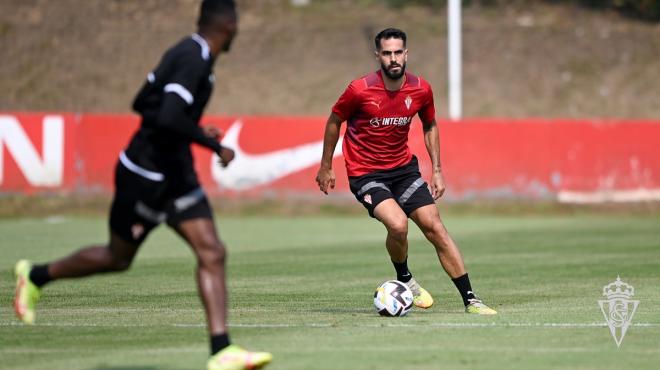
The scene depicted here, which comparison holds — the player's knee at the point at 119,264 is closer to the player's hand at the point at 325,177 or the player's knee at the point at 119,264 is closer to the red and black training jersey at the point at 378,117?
the player's hand at the point at 325,177

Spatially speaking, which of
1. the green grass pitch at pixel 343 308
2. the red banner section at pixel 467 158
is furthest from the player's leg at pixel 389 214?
the red banner section at pixel 467 158

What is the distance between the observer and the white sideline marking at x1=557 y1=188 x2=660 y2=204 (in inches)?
1107

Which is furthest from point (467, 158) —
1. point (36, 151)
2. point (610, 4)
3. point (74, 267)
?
point (74, 267)

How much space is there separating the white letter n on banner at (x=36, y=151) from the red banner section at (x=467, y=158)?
21 mm

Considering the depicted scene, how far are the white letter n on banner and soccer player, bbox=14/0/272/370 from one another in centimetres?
2015

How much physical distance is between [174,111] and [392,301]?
3.59 metres

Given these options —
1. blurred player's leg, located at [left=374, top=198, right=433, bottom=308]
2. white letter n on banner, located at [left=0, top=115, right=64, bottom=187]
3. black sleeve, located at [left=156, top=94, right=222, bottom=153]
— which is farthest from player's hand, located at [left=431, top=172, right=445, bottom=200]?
white letter n on banner, located at [left=0, top=115, right=64, bottom=187]

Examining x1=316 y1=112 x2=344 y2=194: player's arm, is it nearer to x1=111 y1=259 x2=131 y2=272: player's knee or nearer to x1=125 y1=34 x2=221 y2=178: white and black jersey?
x1=111 y1=259 x2=131 y2=272: player's knee

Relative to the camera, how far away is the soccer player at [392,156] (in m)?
11.3

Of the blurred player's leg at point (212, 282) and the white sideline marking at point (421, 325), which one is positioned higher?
the blurred player's leg at point (212, 282)

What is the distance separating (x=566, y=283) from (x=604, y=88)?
23526mm

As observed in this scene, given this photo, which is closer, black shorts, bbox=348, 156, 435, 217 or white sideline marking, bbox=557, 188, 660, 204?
black shorts, bbox=348, 156, 435, 217

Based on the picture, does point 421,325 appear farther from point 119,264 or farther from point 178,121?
point 178,121

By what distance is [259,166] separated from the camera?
1110 inches
